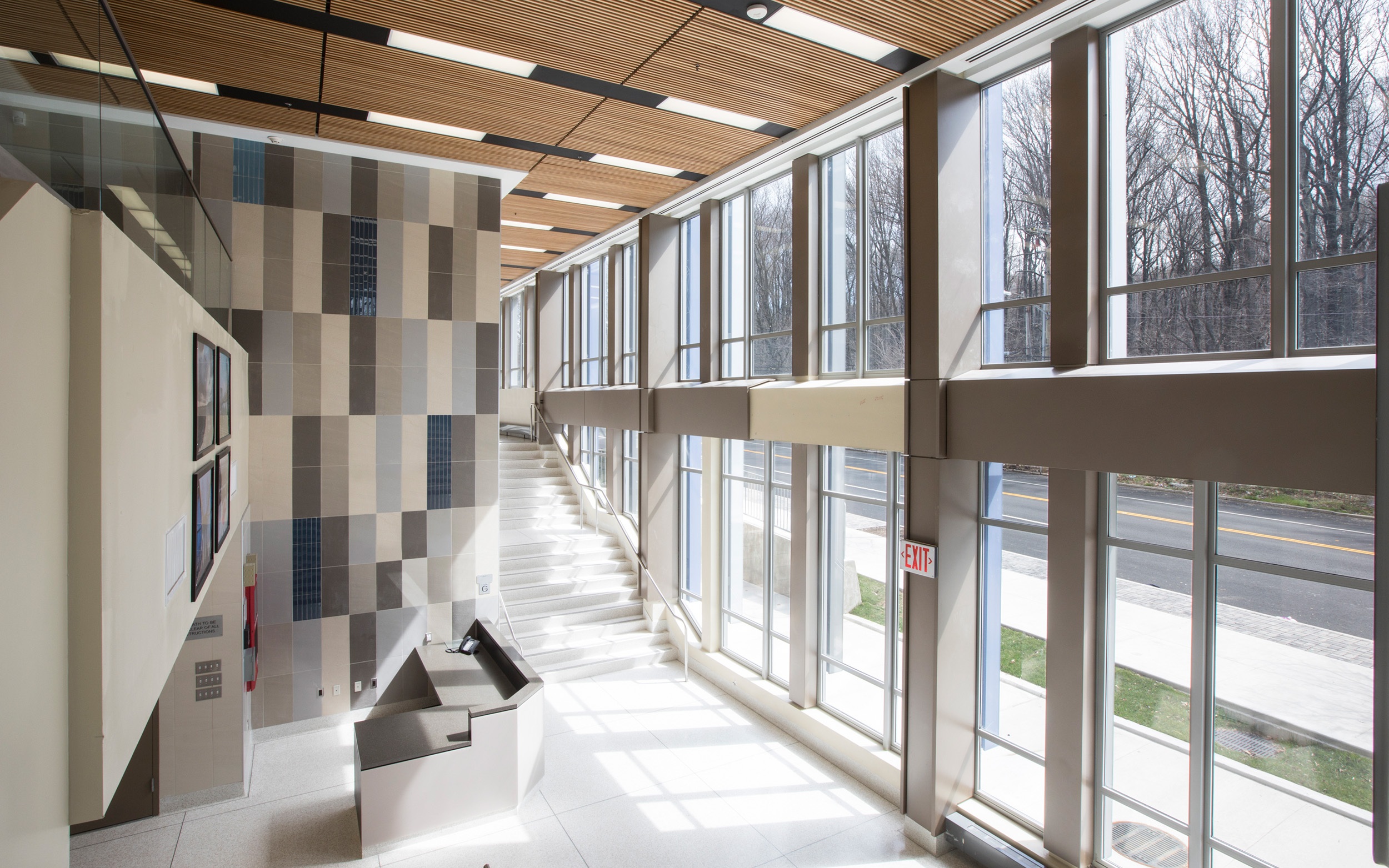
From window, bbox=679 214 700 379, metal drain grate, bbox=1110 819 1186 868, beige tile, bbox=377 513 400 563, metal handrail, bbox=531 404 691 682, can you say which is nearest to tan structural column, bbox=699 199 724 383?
window, bbox=679 214 700 379

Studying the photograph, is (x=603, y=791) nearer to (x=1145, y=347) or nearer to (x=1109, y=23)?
(x=1145, y=347)

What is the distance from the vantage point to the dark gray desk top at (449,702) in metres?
6.52

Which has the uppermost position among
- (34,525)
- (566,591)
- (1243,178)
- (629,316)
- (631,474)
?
(629,316)

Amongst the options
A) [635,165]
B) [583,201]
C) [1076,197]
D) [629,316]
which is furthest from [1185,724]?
[629,316]

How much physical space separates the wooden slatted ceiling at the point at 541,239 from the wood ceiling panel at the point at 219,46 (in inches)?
227

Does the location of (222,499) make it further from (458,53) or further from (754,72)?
(754,72)

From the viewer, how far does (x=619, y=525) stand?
1256 cm

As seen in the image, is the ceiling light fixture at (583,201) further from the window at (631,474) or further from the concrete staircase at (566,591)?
the concrete staircase at (566,591)

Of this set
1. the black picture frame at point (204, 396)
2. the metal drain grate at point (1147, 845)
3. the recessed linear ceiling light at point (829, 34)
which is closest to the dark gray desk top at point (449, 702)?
the black picture frame at point (204, 396)

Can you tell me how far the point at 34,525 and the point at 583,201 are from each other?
30.6ft

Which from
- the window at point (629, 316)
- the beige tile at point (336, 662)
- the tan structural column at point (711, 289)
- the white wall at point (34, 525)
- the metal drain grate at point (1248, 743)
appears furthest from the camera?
the window at point (629, 316)

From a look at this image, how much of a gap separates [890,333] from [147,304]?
6104 millimetres

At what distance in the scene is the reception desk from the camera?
632 centimetres

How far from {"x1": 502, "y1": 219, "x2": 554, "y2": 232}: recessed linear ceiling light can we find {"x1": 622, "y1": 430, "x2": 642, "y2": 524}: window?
12.5 feet
